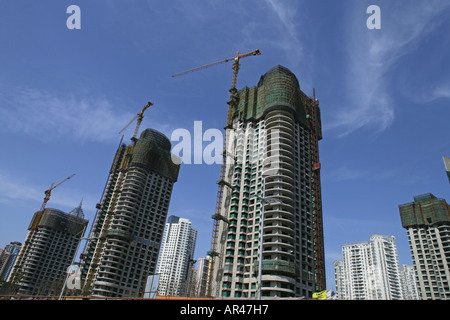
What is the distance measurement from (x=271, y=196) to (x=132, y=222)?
230 ft

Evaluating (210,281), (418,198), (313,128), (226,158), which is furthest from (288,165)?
(418,198)

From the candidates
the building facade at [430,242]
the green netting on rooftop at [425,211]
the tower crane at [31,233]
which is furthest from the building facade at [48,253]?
the green netting on rooftop at [425,211]

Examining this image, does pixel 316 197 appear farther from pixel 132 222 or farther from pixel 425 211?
pixel 132 222

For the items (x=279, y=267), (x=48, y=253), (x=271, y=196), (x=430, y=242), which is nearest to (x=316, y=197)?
(x=271, y=196)

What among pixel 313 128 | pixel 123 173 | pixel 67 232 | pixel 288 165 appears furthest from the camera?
pixel 67 232

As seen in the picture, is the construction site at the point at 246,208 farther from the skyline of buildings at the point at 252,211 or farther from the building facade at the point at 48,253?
the building facade at the point at 48,253

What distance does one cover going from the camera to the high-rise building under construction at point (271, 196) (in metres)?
79.2

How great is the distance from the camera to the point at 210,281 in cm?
8725

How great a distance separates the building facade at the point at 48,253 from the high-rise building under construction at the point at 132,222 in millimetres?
27278

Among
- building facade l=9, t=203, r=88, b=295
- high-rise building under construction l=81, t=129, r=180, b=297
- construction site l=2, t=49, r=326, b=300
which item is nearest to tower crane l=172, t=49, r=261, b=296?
construction site l=2, t=49, r=326, b=300

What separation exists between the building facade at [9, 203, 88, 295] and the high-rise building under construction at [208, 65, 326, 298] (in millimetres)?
95959
